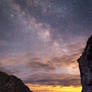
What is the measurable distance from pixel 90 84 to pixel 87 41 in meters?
10.6

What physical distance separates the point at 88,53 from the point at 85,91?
10.6m

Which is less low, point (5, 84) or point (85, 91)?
point (5, 84)

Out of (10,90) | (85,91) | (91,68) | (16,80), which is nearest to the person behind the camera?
(91,68)

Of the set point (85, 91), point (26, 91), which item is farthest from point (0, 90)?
point (85, 91)

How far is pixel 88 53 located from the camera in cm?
3766

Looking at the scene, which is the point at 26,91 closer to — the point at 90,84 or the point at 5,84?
the point at 5,84

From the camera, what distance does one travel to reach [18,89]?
115 meters

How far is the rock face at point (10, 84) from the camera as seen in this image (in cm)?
11106

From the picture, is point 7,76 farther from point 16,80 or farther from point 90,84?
point 90,84

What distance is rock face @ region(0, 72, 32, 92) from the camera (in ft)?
364

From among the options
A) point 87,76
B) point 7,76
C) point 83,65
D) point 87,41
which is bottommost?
point 87,76

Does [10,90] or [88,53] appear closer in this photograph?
[88,53]

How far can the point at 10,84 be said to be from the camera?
114125 millimetres

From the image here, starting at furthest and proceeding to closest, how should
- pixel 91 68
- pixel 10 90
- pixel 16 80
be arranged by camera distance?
1. pixel 16 80
2. pixel 10 90
3. pixel 91 68
